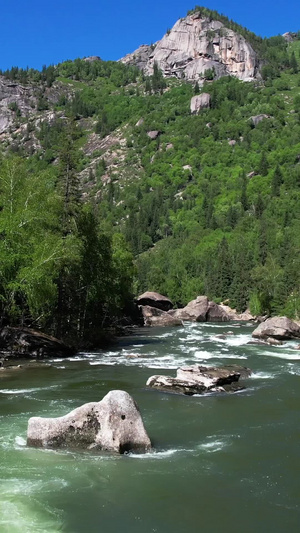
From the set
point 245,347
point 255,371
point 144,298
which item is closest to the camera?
point 255,371

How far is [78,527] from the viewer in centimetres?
1080

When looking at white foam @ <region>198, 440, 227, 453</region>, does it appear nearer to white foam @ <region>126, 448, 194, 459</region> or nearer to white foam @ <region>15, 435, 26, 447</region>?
white foam @ <region>126, 448, 194, 459</region>

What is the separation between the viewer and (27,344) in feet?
A: 120

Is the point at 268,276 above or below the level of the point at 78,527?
above

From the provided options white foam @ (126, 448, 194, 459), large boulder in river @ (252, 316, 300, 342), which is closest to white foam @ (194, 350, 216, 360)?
large boulder in river @ (252, 316, 300, 342)

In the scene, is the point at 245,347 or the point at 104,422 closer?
the point at 104,422

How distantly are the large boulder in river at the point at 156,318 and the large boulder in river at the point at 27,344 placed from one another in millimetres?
43342

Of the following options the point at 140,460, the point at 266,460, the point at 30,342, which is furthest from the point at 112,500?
the point at 30,342

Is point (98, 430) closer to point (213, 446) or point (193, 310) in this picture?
point (213, 446)

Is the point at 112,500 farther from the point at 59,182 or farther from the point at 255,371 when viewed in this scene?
the point at 59,182

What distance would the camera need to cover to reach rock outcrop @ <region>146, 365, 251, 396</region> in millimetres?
24328

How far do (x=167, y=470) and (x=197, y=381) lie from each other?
10.9 metres

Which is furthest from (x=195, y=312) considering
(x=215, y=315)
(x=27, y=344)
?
(x=27, y=344)

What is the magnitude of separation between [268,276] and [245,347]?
74308 millimetres
